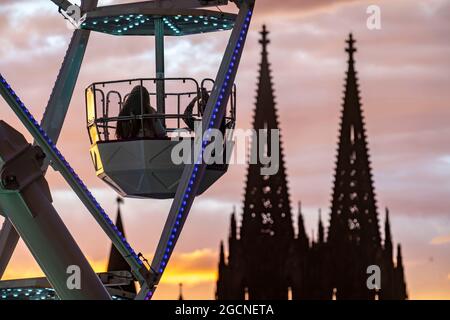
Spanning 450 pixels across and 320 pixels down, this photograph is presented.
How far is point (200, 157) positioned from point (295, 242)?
168 metres

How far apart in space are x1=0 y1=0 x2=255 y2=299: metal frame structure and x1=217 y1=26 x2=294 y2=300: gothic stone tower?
160 metres

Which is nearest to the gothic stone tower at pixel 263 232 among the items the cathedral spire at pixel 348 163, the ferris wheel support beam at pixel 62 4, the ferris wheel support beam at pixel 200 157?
the cathedral spire at pixel 348 163

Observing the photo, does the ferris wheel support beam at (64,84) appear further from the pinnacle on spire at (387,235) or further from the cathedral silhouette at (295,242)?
the pinnacle on spire at (387,235)

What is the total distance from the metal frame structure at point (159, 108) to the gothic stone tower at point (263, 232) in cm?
16028

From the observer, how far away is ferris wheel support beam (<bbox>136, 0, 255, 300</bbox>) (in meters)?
25.2

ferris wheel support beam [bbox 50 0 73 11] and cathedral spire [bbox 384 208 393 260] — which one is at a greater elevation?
cathedral spire [bbox 384 208 393 260]

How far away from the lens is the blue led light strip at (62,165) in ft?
75.1

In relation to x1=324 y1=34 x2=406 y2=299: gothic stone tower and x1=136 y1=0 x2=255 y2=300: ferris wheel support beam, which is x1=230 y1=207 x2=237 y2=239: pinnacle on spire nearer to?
x1=324 y1=34 x2=406 y2=299: gothic stone tower

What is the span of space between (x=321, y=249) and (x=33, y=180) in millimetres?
175765

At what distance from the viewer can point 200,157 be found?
2572 cm

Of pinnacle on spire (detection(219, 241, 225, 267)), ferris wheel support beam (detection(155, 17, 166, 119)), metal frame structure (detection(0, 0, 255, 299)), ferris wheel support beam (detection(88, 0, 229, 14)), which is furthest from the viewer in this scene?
pinnacle on spire (detection(219, 241, 225, 267))

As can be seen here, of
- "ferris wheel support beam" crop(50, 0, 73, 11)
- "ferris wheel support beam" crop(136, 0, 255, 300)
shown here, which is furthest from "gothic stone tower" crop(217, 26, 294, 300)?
"ferris wheel support beam" crop(136, 0, 255, 300)

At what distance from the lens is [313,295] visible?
18962cm
